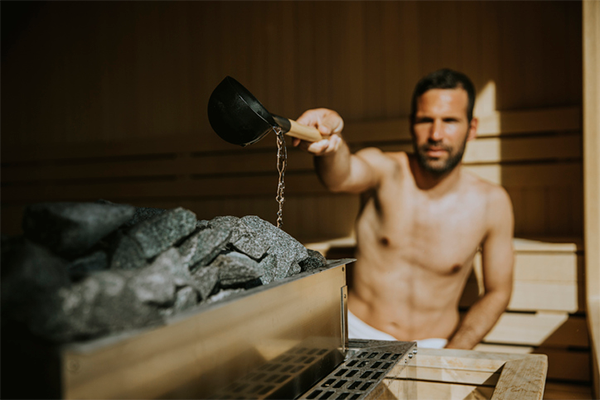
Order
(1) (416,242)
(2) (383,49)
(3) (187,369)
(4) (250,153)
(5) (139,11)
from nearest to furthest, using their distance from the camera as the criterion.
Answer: (3) (187,369) < (1) (416,242) < (2) (383,49) < (4) (250,153) < (5) (139,11)

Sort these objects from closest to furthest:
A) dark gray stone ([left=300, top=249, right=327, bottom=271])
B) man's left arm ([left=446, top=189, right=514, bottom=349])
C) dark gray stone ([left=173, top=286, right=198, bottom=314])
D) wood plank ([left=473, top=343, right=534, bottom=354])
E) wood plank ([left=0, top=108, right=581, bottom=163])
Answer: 1. dark gray stone ([left=173, top=286, right=198, bottom=314])
2. dark gray stone ([left=300, top=249, right=327, bottom=271])
3. man's left arm ([left=446, top=189, right=514, bottom=349])
4. wood plank ([left=473, top=343, right=534, bottom=354])
5. wood plank ([left=0, top=108, right=581, bottom=163])

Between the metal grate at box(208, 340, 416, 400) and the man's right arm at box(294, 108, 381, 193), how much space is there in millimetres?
908

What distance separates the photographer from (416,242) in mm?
2633

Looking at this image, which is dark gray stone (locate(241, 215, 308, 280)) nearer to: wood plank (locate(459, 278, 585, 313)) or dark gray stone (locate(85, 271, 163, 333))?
dark gray stone (locate(85, 271, 163, 333))

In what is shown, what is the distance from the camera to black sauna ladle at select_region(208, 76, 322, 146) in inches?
41.9

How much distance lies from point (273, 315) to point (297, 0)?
3.03m

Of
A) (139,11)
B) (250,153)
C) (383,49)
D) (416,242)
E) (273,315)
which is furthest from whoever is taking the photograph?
(139,11)

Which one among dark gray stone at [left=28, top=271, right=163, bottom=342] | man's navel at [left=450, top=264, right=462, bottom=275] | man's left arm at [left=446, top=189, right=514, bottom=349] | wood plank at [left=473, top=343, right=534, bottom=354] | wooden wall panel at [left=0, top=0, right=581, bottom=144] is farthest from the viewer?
wooden wall panel at [left=0, top=0, right=581, bottom=144]

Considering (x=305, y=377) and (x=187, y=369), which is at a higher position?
(x=187, y=369)

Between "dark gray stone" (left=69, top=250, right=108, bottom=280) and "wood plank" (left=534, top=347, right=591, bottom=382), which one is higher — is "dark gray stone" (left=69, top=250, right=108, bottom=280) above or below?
above

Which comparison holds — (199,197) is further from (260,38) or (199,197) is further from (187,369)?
(187,369)

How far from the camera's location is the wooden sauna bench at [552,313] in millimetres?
2594

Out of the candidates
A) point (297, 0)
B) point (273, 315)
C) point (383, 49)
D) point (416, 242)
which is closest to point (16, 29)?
point (297, 0)

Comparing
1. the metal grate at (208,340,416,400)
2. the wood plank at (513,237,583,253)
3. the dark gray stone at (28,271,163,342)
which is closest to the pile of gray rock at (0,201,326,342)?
the dark gray stone at (28,271,163,342)
